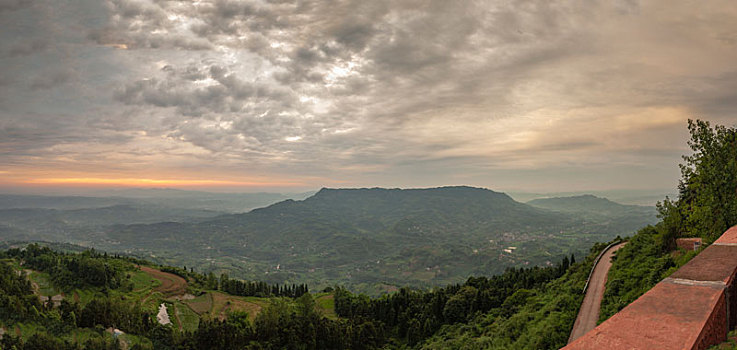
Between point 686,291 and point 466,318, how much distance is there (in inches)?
1953

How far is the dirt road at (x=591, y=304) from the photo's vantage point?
747 inches

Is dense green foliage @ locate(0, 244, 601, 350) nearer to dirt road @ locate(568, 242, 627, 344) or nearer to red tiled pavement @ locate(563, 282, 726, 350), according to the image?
dirt road @ locate(568, 242, 627, 344)

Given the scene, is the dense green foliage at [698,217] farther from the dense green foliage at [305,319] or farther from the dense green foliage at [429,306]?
the dense green foliage at [305,319]

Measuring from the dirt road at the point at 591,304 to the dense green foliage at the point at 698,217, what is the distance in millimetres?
1218

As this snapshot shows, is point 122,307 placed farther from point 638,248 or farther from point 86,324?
point 638,248

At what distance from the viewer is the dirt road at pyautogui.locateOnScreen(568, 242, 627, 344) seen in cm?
1897

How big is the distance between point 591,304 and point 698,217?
9479mm

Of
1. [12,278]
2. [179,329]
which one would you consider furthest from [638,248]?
[12,278]

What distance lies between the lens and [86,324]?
7856cm

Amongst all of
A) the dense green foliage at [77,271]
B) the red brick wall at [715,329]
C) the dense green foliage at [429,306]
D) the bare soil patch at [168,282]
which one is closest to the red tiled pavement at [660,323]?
the red brick wall at [715,329]

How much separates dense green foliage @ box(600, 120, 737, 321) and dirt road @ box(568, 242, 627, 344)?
47.9 inches

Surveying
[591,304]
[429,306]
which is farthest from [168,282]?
[591,304]

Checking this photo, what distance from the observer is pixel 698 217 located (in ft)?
70.5

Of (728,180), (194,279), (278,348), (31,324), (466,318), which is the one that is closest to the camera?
(728,180)
